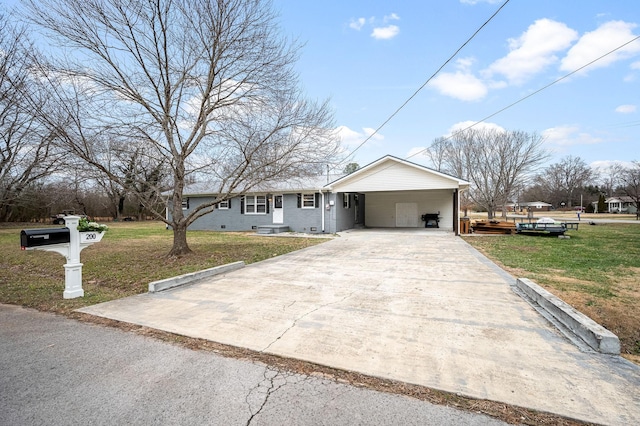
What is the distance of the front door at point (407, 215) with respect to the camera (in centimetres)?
2022

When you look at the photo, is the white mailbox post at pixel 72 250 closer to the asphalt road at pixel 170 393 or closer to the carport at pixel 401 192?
the asphalt road at pixel 170 393

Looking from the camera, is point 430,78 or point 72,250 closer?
point 72,250

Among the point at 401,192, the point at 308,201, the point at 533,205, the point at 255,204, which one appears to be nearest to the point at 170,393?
the point at 308,201

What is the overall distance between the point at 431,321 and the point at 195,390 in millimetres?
2724

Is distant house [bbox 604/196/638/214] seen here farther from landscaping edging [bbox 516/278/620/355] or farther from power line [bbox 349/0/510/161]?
landscaping edging [bbox 516/278/620/355]

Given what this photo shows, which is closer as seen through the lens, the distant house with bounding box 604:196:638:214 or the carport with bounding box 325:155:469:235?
the carport with bounding box 325:155:469:235

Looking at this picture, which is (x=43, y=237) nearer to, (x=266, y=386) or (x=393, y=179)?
(x=266, y=386)

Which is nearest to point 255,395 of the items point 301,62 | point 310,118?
point 310,118

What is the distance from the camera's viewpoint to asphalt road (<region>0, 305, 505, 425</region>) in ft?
6.40

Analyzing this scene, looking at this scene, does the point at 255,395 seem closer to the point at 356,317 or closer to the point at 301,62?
the point at 356,317

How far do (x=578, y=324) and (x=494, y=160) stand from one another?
27924 millimetres

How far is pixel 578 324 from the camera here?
128 inches

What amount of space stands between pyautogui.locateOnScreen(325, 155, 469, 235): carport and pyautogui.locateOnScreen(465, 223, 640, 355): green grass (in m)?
5.13

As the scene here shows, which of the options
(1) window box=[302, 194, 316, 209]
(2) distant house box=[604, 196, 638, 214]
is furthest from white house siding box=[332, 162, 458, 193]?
(2) distant house box=[604, 196, 638, 214]
